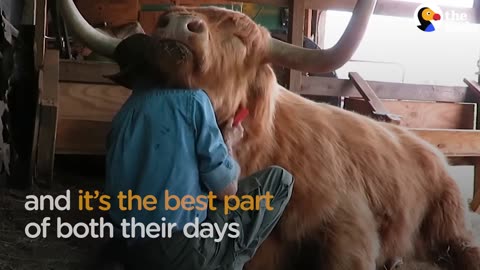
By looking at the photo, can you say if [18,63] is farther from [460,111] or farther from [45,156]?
[460,111]

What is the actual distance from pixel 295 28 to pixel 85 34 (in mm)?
1537

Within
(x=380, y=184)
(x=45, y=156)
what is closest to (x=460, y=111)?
(x=380, y=184)

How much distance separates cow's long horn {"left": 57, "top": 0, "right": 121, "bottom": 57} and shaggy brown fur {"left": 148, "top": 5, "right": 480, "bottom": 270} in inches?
12.6

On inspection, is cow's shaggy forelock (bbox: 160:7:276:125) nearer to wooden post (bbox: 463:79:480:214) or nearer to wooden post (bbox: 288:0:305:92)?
wooden post (bbox: 288:0:305:92)

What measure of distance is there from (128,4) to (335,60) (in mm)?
3443

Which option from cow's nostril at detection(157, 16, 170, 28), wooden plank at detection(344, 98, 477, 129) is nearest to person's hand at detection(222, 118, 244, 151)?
cow's nostril at detection(157, 16, 170, 28)

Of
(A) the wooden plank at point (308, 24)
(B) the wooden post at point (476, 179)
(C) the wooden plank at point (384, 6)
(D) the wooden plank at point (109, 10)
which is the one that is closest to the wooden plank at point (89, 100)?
(C) the wooden plank at point (384, 6)

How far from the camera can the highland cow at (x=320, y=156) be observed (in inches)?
72.0

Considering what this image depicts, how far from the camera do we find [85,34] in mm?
1942

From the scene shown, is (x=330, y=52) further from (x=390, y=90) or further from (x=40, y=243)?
(x=390, y=90)

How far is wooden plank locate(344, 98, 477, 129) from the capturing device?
4.02m

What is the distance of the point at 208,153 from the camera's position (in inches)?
61.3

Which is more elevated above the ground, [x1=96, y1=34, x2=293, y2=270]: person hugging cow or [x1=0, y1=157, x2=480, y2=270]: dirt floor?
[x1=96, y1=34, x2=293, y2=270]: person hugging cow

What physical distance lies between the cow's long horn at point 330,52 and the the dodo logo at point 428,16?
2.06 metres
